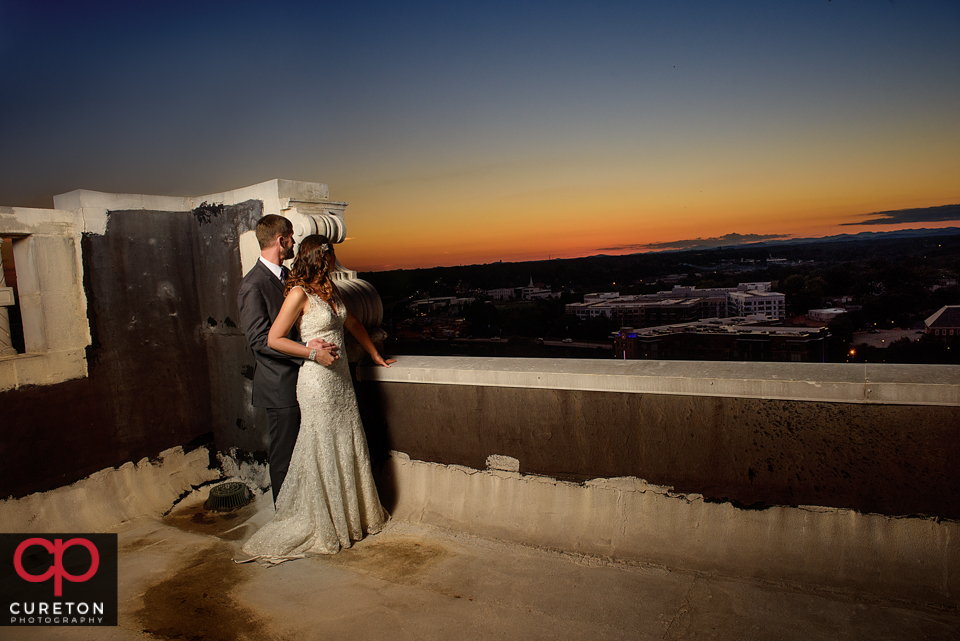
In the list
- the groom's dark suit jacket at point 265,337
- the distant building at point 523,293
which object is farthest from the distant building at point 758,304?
the groom's dark suit jacket at point 265,337

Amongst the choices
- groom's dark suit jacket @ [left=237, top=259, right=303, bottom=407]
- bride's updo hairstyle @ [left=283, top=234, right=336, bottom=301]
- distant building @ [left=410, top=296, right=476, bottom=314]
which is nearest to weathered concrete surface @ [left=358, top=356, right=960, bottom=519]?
groom's dark suit jacket @ [left=237, top=259, right=303, bottom=407]

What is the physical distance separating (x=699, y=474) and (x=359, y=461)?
1647 mm

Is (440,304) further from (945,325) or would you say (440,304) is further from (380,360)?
Result: (380,360)

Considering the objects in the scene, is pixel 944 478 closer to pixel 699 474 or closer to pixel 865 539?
pixel 865 539

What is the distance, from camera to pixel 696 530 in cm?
237

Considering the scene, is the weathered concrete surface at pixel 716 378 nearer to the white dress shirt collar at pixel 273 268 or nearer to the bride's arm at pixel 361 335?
the bride's arm at pixel 361 335

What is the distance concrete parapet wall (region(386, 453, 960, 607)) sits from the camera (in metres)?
2.06

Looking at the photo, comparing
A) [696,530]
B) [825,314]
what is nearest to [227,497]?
[696,530]

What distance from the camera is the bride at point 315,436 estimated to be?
257 cm

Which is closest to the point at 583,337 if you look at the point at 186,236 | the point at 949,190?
the point at 949,190

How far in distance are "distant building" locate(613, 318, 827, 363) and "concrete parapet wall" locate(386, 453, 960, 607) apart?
16848mm

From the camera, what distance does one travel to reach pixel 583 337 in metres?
22.6

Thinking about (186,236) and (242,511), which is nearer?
(242,511)

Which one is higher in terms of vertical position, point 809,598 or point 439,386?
point 439,386
